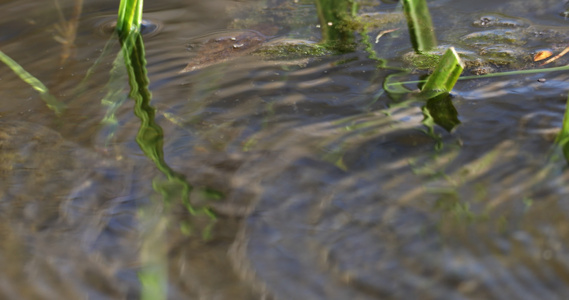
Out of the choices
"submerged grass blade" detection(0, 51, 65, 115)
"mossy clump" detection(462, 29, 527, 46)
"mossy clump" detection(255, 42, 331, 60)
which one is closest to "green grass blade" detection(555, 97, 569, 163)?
"mossy clump" detection(462, 29, 527, 46)

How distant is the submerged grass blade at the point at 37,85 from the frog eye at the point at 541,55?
1699mm

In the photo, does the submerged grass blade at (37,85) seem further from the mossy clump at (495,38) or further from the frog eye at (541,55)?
the frog eye at (541,55)

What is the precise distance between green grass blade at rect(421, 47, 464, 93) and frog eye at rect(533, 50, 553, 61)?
18.8 inches

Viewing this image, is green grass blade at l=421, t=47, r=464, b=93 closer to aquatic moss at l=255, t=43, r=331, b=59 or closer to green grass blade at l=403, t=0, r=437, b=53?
green grass blade at l=403, t=0, r=437, b=53

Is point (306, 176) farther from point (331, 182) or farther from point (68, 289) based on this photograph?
point (68, 289)

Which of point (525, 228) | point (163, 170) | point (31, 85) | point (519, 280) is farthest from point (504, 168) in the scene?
point (31, 85)

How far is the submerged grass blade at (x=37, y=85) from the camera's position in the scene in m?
1.90

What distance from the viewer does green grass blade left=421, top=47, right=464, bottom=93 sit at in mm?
1646

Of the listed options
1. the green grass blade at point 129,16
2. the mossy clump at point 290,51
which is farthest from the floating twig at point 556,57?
the green grass blade at point 129,16

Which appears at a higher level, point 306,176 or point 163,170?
point 163,170

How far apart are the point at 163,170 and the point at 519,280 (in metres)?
0.97

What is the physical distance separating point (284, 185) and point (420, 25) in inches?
46.5

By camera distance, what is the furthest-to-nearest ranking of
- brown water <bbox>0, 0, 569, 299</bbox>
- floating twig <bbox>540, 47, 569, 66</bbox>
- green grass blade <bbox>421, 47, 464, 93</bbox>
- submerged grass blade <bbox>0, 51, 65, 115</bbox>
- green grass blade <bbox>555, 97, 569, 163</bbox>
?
floating twig <bbox>540, 47, 569, 66</bbox> → submerged grass blade <bbox>0, 51, 65, 115</bbox> → green grass blade <bbox>421, 47, 464, 93</bbox> → green grass blade <bbox>555, 97, 569, 163</bbox> → brown water <bbox>0, 0, 569, 299</bbox>

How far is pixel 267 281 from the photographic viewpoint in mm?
1260
